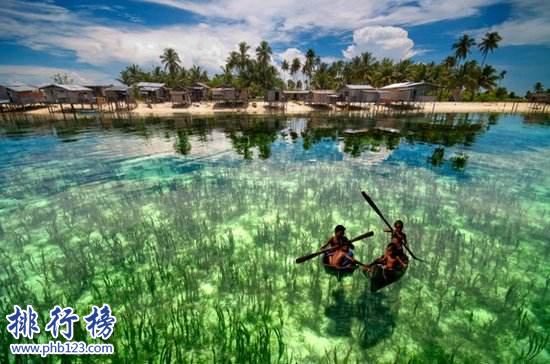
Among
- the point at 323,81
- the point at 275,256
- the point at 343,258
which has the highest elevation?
the point at 323,81

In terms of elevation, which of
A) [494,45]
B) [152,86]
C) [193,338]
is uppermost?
[494,45]

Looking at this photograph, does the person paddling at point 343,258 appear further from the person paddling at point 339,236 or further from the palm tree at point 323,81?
the palm tree at point 323,81

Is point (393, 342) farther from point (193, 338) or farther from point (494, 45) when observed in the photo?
point (494, 45)

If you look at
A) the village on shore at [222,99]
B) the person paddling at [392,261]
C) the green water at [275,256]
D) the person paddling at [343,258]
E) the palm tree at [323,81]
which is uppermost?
the palm tree at [323,81]

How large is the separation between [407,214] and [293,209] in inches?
179

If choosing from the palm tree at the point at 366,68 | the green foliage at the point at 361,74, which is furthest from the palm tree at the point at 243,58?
the palm tree at the point at 366,68

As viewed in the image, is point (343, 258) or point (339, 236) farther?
point (339, 236)

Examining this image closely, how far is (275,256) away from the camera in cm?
741

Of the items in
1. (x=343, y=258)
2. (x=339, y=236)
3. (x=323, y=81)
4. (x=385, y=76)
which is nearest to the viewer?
(x=343, y=258)

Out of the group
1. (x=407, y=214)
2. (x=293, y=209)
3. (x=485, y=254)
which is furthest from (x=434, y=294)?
(x=293, y=209)

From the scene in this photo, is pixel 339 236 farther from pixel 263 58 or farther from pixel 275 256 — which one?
pixel 263 58

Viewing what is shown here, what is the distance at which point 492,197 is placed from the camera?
36.4ft

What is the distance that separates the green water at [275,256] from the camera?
4.92m

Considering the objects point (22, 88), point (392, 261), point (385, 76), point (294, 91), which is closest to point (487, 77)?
point (385, 76)
